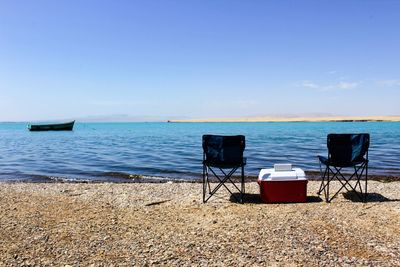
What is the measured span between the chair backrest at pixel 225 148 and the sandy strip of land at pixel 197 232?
973mm

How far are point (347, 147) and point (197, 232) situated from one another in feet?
14.4

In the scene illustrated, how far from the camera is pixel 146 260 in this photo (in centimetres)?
482

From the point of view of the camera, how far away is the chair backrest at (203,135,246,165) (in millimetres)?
8498

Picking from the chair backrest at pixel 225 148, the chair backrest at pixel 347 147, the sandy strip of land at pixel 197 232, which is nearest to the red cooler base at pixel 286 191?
the sandy strip of land at pixel 197 232

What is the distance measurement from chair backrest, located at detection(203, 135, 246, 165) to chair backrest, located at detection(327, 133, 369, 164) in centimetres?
201

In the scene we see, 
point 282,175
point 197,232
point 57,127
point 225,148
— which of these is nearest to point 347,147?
point 282,175

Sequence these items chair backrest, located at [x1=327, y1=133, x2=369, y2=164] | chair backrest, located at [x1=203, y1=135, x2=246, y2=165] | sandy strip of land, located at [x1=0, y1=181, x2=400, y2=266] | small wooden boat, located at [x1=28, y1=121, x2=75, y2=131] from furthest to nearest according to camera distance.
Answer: small wooden boat, located at [x1=28, y1=121, x2=75, y2=131] < chair backrest, located at [x1=203, y1=135, x2=246, y2=165] < chair backrest, located at [x1=327, y1=133, x2=369, y2=164] < sandy strip of land, located at [x1=0, y1=181, x2=400, y2=266]

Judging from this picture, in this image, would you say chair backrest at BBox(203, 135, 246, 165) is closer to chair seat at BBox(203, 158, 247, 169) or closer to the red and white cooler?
chair seat at BBox(203, 158, 247, 169)

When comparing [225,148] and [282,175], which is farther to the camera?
[225,148]

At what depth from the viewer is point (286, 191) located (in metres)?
8.20

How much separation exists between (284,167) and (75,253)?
5.06 meters

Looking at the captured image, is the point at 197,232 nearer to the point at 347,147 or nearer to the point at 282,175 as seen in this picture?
the point at 282,175

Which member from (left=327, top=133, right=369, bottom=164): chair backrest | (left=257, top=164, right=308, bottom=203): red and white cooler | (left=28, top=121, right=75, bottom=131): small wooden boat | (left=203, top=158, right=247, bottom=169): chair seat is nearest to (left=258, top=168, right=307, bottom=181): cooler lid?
(left=257, top=164, right=308, bottom=203): red and white cooler

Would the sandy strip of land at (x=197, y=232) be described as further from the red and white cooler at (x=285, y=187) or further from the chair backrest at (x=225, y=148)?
the chair backrest at (x=225, y=148)
